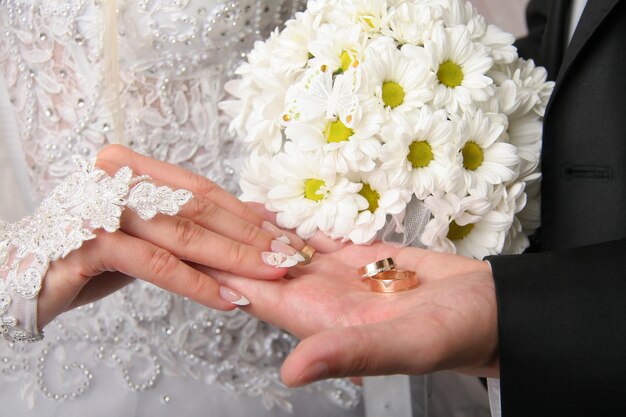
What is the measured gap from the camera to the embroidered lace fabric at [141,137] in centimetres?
99

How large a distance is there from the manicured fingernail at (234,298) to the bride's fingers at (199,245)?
2 centimetres

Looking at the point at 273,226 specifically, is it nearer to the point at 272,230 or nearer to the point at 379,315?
the point at 272,230

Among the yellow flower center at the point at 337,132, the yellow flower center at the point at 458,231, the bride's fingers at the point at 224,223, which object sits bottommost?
the yellow flower center at the point at 458,231

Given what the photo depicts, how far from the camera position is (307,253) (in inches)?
32.3

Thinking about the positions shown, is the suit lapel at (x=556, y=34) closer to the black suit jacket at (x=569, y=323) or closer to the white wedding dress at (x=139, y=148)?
the black suit jacket at (x=569, y=323)

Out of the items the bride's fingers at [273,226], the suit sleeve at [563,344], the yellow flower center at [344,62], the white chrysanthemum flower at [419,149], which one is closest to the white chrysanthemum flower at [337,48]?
the yellow flower center at [344,62]

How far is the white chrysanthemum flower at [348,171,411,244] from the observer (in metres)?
0.77

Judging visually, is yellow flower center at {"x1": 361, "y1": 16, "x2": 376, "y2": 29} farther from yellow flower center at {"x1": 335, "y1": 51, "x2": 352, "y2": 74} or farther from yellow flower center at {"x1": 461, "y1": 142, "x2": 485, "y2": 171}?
yellow flower center at {"x1": 461, "y1": 142, "x2": 485, "y2": 171}

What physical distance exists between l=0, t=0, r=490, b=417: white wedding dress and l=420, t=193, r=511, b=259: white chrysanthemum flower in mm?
368

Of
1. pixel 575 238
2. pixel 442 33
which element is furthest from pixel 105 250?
pixel 575 238

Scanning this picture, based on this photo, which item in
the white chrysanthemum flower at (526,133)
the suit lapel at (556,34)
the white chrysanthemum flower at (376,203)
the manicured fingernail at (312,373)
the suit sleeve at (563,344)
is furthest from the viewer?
the suit lapel at (556,34)

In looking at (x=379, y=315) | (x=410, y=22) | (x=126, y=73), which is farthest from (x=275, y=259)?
(x=126, y=73)

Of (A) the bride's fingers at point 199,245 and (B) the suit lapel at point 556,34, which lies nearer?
(A) the bride's fingers at point 199,245

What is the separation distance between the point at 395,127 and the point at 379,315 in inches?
8.7
